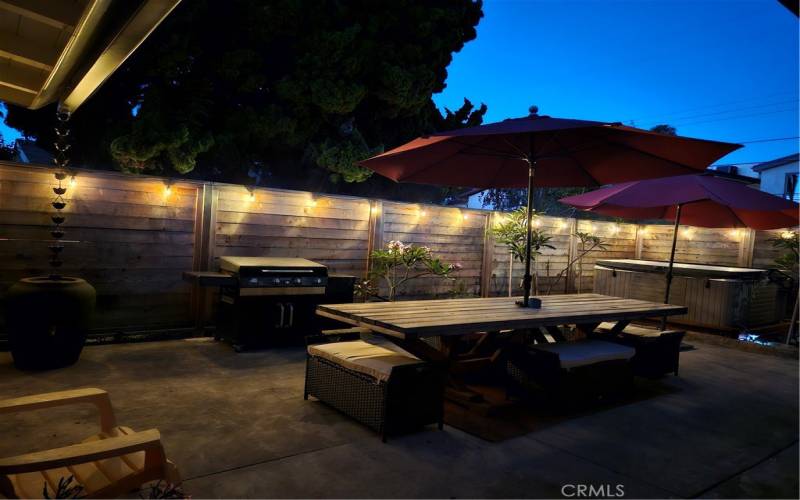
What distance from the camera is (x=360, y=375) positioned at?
3334 mm

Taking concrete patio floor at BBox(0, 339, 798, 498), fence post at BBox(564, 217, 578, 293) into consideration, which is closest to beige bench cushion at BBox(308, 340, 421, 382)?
concrete patio floor at BBox(0, 339, 798, 498)

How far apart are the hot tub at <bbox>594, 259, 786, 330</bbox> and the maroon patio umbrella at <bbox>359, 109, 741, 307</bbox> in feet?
12.9

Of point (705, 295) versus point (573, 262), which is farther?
point (573, 262)

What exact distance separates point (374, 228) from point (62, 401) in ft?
18.3

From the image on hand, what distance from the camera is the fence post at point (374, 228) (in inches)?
294

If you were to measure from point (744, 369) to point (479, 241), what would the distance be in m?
4.39

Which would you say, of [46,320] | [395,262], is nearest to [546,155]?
[395,262]

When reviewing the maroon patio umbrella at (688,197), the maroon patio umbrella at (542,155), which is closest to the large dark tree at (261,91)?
the maroon patio umbrella at (542,155)

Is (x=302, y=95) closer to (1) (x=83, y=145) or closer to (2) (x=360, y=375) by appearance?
(1) (x=83, y=145)

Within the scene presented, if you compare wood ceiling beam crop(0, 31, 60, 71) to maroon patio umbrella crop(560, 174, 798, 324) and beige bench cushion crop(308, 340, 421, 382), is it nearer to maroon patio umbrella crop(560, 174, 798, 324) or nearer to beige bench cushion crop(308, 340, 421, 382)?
beige bench cushion crop(308, 340, 421, 382)

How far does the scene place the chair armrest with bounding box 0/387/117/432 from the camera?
79.0 inches

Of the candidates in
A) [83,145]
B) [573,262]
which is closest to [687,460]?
[573,262]

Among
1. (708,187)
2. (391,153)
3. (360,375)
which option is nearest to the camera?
(360,375)

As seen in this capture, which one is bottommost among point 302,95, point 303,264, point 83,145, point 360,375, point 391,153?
point 360,375
